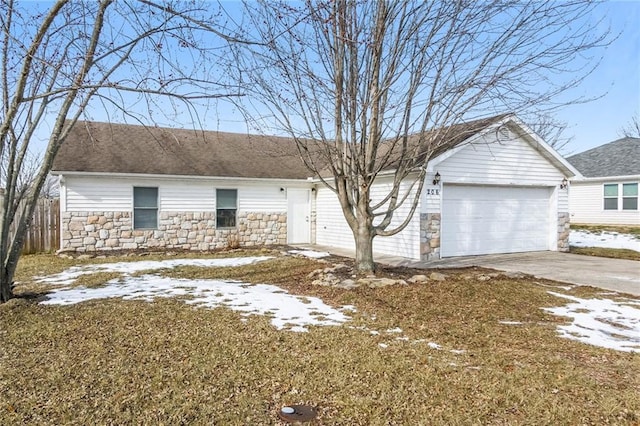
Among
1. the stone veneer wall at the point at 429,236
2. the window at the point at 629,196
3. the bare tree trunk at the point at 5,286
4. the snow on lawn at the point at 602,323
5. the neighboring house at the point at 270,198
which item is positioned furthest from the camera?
the window at the point at 629,196

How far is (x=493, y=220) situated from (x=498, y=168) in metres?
1.47

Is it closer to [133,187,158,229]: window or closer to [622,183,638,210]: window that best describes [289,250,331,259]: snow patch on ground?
[133,187,158,229]: window

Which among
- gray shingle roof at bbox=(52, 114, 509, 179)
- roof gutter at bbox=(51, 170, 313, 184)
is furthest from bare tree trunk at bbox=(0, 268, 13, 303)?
roof gutter at bbox=(51, 170, 313, 184)

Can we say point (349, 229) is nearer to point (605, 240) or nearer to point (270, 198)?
point (270, 198)

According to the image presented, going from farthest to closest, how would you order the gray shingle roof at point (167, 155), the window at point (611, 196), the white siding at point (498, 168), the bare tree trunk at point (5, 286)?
the window at point (611, 196) → the gray shingle roof at point (167, 155) → the white siding at point (498, 168) → the bare tree trunk at point (5, 286)

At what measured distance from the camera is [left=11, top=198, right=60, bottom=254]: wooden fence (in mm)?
12906

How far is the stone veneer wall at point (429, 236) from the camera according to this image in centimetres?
1120

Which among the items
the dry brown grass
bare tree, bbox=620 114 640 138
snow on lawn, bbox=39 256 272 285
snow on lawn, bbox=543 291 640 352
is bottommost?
snow on lawn, bbox=543 291 640 352

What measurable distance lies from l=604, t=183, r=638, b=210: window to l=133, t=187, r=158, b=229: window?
66.2 ft

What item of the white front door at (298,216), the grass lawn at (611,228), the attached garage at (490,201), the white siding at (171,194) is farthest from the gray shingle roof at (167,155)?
the grass lawn at (611,228)

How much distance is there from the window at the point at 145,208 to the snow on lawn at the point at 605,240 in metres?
13.8

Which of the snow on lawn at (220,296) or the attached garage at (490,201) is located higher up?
the attached garage at (490,201)

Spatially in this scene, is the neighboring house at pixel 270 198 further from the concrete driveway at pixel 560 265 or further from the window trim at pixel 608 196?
the window trim at pixel 608 196

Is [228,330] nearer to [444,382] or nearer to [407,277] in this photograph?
[444,382]
